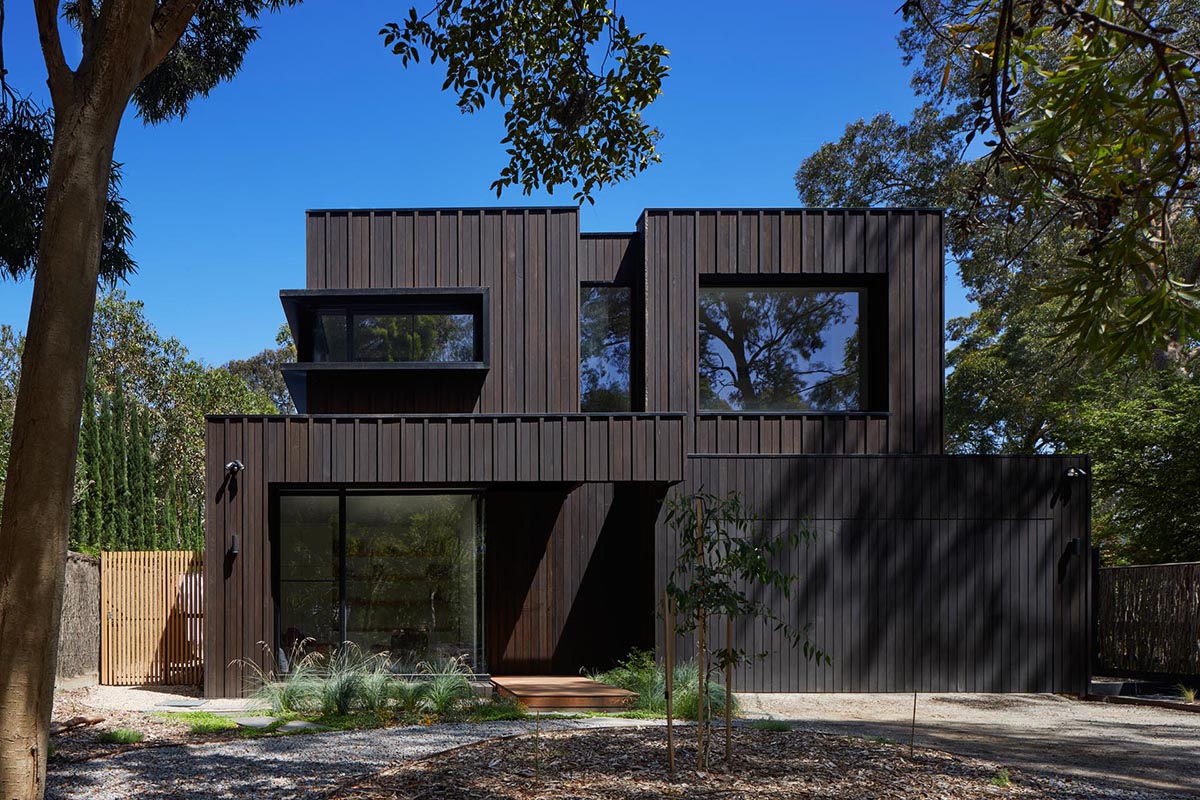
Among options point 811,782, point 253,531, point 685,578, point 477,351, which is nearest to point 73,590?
point 253,531

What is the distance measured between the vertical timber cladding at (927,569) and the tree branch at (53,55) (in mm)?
8791

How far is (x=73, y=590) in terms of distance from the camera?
14.8 m

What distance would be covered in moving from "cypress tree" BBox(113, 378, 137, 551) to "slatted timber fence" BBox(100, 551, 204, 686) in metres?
5.46

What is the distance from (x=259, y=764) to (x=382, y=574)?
598cm

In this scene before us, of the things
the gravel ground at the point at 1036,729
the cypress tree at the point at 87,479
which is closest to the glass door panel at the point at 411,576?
the gravel ground at the point at 1036,729

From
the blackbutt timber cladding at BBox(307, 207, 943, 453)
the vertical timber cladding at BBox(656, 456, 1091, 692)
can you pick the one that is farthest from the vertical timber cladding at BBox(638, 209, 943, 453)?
the vertical timber cladding at BBox(656, 456, 1091, 692)

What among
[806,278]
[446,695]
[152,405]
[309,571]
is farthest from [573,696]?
[152,405]

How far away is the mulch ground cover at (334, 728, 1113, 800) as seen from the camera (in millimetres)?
6551

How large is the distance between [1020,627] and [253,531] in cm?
950

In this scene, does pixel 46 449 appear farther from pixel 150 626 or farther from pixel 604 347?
pixel 604 347

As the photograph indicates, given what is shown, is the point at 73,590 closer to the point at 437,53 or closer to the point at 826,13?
the point at 437,53

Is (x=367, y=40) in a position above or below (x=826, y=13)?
below

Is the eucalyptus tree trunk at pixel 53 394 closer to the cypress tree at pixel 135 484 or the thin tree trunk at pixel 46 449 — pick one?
the thin tree trunk at pixel 46 449

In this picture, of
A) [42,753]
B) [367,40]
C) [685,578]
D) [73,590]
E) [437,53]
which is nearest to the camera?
[42,753]
